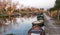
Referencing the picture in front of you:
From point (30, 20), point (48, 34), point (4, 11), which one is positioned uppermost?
point (4, 11)

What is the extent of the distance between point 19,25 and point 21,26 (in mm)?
28

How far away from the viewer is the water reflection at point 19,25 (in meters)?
1.63

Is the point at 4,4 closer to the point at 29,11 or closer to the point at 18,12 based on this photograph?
the point at 18,12

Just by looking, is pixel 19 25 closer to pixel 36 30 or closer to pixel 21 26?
pixel 21 26

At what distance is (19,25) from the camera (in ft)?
5.38

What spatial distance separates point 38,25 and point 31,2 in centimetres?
28

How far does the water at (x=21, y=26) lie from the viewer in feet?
5.33

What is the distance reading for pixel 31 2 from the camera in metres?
1.66

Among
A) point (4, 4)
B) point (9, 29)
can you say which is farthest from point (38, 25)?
point (4, 4)

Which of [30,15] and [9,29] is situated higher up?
[30,15]

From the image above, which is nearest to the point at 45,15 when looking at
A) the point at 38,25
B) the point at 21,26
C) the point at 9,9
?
the point at 38,25

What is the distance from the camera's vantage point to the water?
5.33ft

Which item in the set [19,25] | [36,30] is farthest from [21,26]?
[36,30]

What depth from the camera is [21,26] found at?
1.63 m
